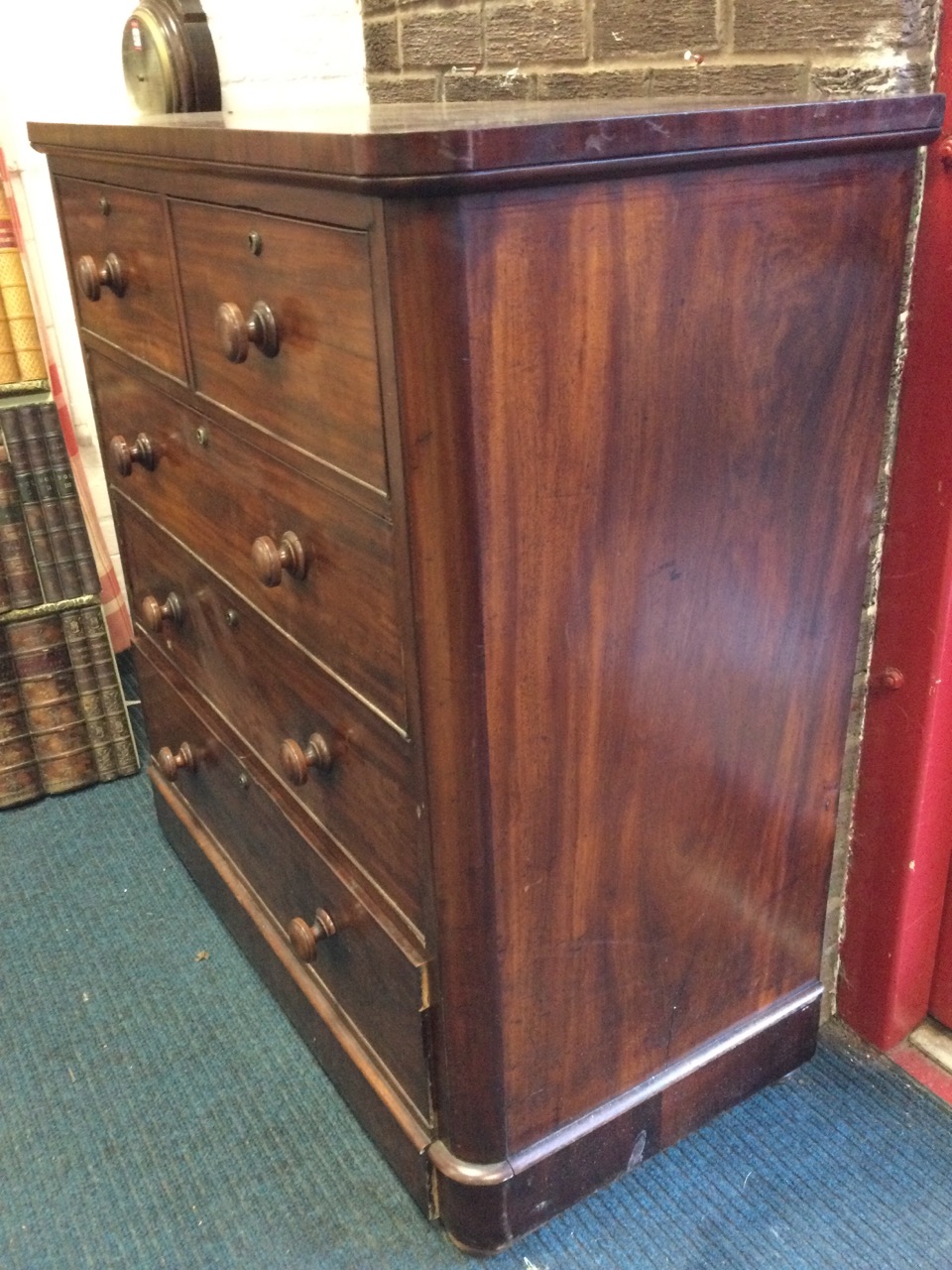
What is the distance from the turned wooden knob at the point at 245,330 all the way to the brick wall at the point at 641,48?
537 mm

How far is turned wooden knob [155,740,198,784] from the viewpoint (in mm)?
1646

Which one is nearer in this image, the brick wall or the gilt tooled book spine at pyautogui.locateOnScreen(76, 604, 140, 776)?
the brick wall

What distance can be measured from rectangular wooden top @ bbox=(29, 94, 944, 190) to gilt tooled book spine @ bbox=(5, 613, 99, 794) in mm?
1136

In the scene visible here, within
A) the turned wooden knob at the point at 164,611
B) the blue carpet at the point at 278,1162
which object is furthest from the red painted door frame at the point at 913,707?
the turned wooden knob at the point at 164,611

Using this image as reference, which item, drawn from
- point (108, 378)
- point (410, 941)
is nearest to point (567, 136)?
point (410, 941)

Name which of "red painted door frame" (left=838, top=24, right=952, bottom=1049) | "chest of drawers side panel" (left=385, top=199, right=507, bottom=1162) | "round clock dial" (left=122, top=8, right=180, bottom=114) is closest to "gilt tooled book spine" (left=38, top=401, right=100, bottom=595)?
"round clock dial" (left=122, top=8, right=180, bottom=114)

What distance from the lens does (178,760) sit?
1661 mm

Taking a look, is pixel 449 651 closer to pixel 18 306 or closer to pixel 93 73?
pixel 18 306

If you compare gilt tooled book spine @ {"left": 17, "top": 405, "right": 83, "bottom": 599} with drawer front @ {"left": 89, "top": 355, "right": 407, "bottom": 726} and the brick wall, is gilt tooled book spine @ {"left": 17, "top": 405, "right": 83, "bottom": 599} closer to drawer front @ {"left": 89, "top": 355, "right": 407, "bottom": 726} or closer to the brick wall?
drawer front @ {"left": 89, "top": 355, "right": 407, "bottom": 726}

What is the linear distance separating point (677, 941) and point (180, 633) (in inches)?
31.3

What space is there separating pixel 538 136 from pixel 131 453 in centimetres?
88

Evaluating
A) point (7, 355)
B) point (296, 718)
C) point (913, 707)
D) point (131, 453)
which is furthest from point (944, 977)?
point (7, 355)

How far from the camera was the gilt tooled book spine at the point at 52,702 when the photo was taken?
203cm

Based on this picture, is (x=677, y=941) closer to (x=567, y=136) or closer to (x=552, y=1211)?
(x=552, y=1211)
